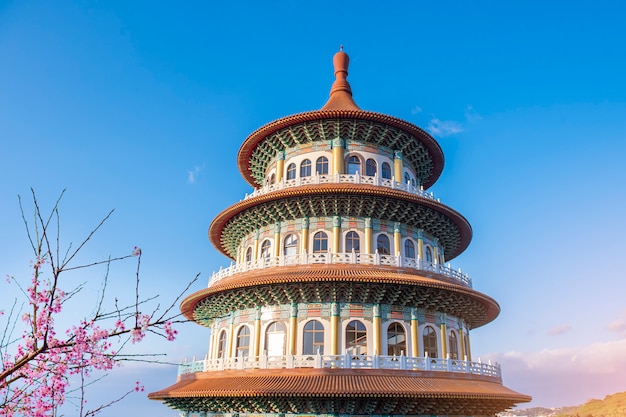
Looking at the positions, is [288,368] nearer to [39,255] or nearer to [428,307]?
[428,307]

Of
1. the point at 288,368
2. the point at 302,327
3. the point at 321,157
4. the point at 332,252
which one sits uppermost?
the point at 321,157

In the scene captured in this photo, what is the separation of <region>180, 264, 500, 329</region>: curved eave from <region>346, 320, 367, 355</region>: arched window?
1.16 metres

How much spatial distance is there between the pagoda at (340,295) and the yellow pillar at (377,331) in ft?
0.20

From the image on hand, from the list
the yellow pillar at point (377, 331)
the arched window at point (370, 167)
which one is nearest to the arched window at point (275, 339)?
the yellow pillar at point (377, 331)

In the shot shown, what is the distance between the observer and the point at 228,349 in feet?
84.5

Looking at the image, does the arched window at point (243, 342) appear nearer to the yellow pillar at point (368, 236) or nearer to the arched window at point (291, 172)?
the yellow pillar at point (368, 236)

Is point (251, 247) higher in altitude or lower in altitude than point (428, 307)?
higher

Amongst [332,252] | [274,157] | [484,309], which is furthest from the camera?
[274,157]

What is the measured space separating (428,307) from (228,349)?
10487 millimetres

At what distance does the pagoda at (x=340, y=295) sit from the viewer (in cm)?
2053

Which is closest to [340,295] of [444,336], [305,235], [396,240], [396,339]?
[396,339]

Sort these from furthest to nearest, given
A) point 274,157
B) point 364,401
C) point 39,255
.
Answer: point 274,157 < point 364,401 < point 39,255

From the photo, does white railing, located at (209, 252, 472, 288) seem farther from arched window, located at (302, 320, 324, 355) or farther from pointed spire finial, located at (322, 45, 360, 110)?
pointed spire finial, located at (322, 45, 360, 110)

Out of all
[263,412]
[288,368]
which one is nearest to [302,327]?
[288,368]
